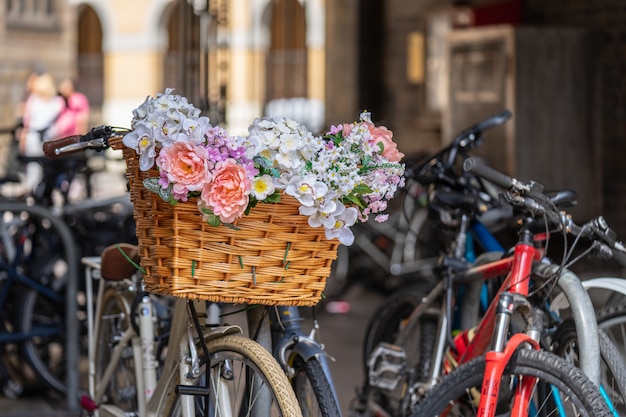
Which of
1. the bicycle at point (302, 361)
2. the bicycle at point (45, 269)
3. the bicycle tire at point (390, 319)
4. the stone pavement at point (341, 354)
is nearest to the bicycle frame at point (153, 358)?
the bicycle at point (302, 361)

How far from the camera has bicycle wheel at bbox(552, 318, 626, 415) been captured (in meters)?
3.79

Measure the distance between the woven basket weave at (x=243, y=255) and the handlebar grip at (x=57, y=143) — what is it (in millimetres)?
540

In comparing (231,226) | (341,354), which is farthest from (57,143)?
(341,354)

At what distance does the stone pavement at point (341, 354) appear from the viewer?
20.8ft

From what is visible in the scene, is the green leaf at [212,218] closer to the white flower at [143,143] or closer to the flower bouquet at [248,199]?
the flower bouquet at [248,199]

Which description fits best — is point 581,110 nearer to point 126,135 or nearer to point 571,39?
point 571,39

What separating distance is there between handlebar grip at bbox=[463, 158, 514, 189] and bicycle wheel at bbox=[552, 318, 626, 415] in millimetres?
443

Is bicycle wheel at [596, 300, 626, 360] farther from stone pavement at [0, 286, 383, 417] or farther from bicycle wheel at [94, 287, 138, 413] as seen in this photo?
stone pavement at [0, 286, 383, 417]

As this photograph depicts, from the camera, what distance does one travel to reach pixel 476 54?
28.3 ft

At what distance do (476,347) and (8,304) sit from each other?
9.57 feet

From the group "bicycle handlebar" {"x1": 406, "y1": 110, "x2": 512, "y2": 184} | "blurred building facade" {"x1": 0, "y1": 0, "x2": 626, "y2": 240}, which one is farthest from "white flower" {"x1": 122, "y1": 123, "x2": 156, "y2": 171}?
"blurred building facade" {"x1": 0, "y1": 0, "x2": 626, "y2": 240}

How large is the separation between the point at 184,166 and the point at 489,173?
1071 millimetres

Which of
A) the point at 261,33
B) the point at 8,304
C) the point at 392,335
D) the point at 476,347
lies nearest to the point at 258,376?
the point at 476,347

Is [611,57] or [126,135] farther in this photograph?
[611,57]
